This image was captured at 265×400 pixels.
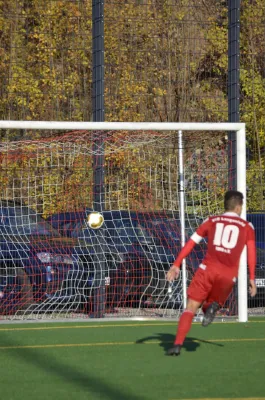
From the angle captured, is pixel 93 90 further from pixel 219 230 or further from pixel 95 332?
pixel 219 230

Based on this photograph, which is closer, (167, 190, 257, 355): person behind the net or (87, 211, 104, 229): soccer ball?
(167, 190, 257, 355): person behind the net

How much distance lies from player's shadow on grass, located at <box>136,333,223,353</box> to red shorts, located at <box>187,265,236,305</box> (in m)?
1.16

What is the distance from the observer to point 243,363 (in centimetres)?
962

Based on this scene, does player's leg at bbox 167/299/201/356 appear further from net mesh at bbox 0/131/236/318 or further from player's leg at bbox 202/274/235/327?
net mesh at bbox 0/131/236/318

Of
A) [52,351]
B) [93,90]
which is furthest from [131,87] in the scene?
[52,351]

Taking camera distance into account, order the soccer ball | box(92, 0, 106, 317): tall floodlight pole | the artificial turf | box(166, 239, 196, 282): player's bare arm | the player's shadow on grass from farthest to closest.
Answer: box(92, 0, 106, 317): tall floodlight pole, the soccer ball, the player's shadow on grass, box(166, 239, 196, 282): player's bare arm, the artificial turf

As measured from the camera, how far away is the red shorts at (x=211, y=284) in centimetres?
955

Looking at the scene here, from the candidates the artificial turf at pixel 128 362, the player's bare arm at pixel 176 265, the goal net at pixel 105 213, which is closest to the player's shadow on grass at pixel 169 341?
the artificial turf at pixel 128 362

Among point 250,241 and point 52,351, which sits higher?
point 250,241

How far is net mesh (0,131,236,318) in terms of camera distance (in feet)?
48.3

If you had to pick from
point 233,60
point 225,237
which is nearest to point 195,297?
point 225,237

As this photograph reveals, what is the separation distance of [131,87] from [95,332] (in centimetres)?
528

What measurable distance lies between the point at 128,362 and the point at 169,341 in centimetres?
173

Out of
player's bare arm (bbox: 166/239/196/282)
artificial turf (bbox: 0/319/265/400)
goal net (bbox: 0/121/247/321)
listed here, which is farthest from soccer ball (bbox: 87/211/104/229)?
player's bare arm (bbox: 166/239/196/282)
